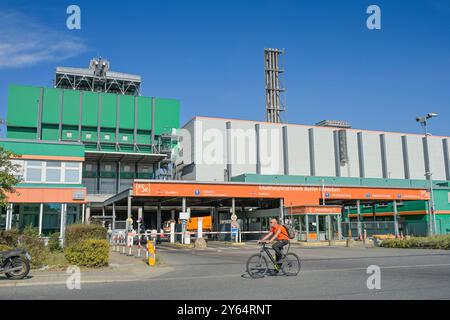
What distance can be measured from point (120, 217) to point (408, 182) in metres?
45.4

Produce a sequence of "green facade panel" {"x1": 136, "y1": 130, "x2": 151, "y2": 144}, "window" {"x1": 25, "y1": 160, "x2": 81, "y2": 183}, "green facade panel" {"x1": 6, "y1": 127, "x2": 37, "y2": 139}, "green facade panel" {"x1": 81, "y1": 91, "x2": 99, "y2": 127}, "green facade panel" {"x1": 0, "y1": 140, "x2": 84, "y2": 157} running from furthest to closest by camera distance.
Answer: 1. "green facade panel" {"x1": 136, "y1": 130, "x2": 151, "y2": 144}
2. "green facade panel" {"x1": 81, "y1": 91, "x2": 99, "y2": 127}
3. "green facade panel" {"x1": 6, "y1": 127, "x2": 37, "y2": 139}
4. "green facade panel" {"x1": 0, "y1": 140, "x2": 84, "y2": 157}
5. "window" {"x1": 25, "y1": 160, "x2": 81, "y2": 183}

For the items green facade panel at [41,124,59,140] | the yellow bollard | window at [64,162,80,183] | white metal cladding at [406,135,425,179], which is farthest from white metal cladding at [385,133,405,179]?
the yellow bollard

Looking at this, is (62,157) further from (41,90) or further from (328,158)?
(328,158)

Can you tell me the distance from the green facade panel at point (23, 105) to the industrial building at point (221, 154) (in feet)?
0.42

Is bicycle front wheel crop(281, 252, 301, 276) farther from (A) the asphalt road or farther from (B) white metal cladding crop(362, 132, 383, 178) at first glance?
(B) white metal cladding crop(362, 132, 383, 178)

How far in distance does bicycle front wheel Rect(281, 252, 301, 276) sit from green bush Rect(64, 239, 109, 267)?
635 centimetres

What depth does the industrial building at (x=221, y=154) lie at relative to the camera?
5042 cm

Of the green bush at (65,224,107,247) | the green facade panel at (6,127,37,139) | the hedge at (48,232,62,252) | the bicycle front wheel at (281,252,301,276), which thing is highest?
the green facade panel at (6,127,37,139)

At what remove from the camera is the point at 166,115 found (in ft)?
224

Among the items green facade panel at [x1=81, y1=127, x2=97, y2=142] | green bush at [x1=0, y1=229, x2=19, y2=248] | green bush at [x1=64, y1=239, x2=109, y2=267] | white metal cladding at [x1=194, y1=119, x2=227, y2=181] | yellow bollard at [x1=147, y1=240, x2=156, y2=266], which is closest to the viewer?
green bush at [x1=64, y1=239, x2=109, y2=267]

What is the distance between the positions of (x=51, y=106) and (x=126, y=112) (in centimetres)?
1027

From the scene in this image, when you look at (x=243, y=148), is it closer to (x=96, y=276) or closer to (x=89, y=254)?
(x=89, y=254)

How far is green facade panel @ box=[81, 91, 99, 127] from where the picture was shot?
64.2 m

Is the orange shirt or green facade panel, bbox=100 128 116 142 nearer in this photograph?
the orange shirt
